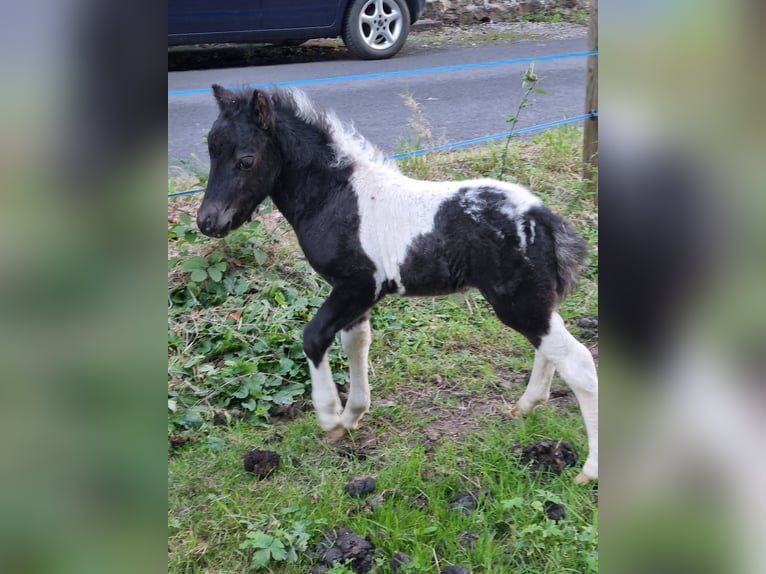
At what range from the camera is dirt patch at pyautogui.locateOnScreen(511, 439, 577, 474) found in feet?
9.89

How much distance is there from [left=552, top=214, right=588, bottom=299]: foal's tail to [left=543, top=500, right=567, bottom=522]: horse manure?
2.58ft

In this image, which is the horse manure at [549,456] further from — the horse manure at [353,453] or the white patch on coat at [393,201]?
the white patch on coat at [393,201]

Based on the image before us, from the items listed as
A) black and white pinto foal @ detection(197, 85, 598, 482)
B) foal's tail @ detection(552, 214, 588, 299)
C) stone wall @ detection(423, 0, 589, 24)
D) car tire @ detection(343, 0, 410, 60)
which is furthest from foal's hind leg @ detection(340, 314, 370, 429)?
stone wall @ detection(423, 0, 589, 24)

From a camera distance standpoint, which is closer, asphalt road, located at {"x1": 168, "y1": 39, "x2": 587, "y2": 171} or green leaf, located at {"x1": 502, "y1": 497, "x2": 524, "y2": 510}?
green leaf, located at {"x1": 502, "y1": 497, "x2": 524, "y2": 510}

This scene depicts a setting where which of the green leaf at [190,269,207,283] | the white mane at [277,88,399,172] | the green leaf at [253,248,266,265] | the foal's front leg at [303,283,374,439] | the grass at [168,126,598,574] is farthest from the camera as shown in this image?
the green leaf at [253,248,266,265]

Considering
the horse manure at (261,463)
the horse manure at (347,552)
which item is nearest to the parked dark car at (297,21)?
the horse manure at (261,463)

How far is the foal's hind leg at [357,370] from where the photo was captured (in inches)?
131

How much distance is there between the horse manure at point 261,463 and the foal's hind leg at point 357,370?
349mm

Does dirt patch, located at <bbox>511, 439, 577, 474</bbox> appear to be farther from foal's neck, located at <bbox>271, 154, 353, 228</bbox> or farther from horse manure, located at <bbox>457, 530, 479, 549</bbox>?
foal's neck, located at <bbox>271, 154, 353, 228</bbox>
